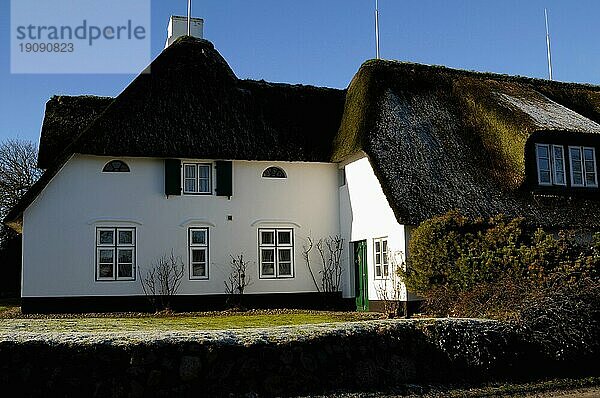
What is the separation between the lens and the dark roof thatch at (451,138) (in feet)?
63.6

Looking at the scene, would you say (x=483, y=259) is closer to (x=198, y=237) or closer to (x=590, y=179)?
(x=590, y=179)

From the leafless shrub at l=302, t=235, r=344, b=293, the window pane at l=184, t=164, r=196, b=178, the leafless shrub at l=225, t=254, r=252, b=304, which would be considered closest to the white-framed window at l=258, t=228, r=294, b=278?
the leafless shrub at l=302, t=235, r=344, b=293

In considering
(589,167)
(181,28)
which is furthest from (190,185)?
(589,167)

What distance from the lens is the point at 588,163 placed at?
2130 centimetres

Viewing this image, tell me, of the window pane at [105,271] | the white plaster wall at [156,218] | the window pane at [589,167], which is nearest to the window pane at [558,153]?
the window pane at [589,167]

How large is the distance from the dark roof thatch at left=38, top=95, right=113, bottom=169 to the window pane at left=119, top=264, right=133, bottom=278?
12.3 ft

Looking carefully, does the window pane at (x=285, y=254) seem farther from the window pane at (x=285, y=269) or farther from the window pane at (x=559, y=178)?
the window pane at (x=559, y=178)

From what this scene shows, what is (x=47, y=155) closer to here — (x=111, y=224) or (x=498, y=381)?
(x=111, y=224)

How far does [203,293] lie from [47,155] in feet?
19.8

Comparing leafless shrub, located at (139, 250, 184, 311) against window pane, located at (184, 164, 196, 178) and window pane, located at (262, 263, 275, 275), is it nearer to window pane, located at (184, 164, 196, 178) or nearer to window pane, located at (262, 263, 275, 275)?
window pane, located at (184, 164, 196, 178)

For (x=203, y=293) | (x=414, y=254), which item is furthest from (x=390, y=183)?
(x=203, y=293)

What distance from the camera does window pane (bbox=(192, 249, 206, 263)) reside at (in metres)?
21.2

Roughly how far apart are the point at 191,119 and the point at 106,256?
4502mm

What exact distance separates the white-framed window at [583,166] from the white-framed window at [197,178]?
33.8ft
